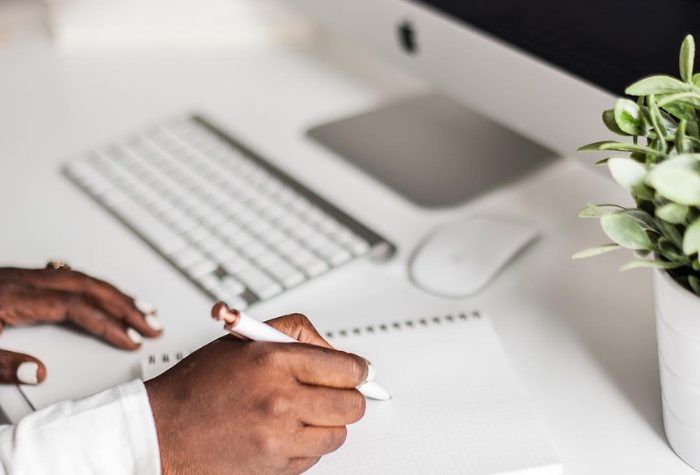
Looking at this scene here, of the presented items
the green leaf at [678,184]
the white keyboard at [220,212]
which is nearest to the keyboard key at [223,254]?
the white keyboard at [220,212]

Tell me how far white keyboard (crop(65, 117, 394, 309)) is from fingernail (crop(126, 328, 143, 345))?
0.07 metres

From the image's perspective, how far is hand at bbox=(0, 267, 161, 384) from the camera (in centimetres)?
70

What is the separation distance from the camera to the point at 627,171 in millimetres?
479

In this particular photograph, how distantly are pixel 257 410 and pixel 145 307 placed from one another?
8.4 inches

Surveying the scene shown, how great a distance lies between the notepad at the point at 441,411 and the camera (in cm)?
55

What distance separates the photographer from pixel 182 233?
0.81 metres

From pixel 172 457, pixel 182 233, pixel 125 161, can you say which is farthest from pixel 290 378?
pixel 125 161

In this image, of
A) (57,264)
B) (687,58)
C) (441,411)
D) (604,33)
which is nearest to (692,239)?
(687,58)

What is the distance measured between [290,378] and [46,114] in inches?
26.9

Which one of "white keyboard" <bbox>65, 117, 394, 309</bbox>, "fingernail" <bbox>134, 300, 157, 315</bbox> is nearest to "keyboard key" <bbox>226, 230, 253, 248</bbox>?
"white keyboard" <bbox>65, 117, 394, 309</bbox>

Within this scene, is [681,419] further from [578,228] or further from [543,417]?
[578,228]

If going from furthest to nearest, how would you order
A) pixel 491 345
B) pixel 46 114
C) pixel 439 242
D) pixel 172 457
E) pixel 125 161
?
pixel 46 114
pixel 125 161
pixel 439 242
pixel 491 345
pixel 172 457

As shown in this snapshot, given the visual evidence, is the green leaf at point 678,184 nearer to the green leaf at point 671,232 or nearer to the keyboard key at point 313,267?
the green leaf at point 671,232

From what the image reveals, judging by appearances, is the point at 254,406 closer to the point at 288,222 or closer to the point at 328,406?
the point at 328,406
